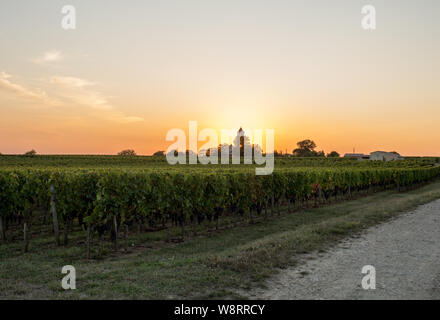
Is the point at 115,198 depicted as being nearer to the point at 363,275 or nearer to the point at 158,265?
the point at 158,265

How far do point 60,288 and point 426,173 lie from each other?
5414cm

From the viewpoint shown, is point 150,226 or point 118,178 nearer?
point 118,178

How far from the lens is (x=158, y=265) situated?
7762 millimetres

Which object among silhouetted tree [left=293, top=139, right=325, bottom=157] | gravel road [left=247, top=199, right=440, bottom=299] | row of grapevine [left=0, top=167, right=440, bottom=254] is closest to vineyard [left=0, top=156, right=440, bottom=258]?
row of grapevine [left=0, top=167, right=440, bottom=254]

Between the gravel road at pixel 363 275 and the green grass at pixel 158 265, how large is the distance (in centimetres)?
48

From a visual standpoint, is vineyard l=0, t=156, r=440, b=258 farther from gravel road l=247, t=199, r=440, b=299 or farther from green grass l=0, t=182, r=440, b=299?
gravel road l=247, t=199, r=440, b=299

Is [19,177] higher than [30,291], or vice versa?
[19,177]

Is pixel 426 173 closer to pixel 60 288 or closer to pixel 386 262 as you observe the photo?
pixel 386 262

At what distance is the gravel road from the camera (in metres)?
5.91

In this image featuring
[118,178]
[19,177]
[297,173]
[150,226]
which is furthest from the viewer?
[297,173]

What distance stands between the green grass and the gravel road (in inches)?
18.8

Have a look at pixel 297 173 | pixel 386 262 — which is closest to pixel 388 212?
pixel 297 173
